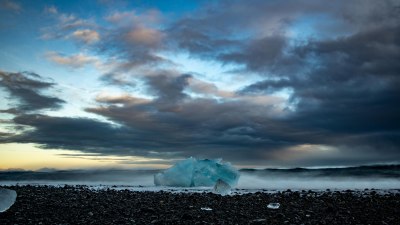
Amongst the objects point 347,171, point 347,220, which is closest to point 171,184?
point 347,220

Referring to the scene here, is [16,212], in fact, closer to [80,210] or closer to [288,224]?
[80,210]

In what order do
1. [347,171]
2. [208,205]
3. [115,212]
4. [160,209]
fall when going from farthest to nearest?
[347,171] → [208,205] → [160,209] → [115,212]

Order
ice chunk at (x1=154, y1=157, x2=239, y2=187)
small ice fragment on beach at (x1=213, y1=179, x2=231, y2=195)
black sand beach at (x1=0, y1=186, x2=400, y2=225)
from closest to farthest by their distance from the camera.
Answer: black sand beach at (x1=0, y1=186, x2=400, y2=225)
small ice fragment on beach at (x1=213, y1=179, x2=231, y2=195)
ice chunk at (x1=154, y1=157, x2=239, y2=187)

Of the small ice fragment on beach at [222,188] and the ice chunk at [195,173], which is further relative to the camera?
the ice chunk at [195,173]

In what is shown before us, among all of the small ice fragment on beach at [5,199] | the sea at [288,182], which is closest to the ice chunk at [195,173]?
the sea at [288,182]

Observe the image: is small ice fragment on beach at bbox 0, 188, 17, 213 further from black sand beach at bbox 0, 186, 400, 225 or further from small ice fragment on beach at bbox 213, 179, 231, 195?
small ice fragment on beach at bbox 213, 179, 231, 195

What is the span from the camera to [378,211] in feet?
25.2

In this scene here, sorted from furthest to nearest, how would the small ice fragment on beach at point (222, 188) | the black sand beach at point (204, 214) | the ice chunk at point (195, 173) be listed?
1. the ice chunk at point (195, 173)
2. the small ice fragment on beach at point (222, 188)
3. the black sand beach at point (204, 214)

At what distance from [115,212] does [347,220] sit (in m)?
4.81

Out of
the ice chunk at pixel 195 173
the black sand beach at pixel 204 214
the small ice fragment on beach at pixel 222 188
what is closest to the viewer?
the black sand beach at pixel 204 214

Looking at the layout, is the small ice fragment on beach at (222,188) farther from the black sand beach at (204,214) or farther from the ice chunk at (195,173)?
the ice chunk at (195,173)

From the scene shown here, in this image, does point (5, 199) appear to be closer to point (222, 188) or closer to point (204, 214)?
point (204, 214)

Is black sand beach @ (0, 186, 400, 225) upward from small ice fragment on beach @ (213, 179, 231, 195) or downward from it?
downward

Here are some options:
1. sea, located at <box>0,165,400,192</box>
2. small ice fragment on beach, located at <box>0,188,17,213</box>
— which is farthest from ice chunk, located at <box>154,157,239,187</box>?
small ice fragment on beach, located at <box>0,188,17,213</box>
